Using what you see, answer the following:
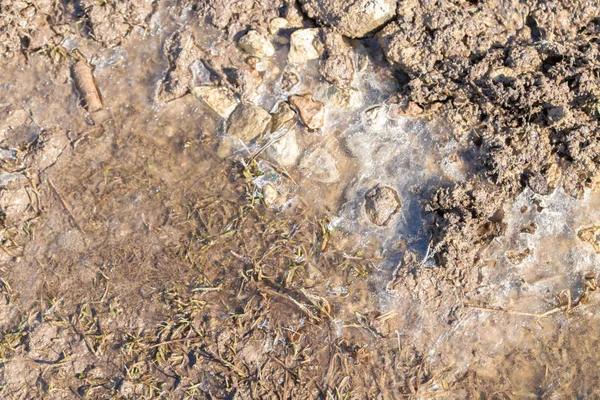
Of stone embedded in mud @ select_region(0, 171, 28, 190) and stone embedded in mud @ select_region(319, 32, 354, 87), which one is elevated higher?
stone embedded in mud @ select_region(319, 32, 354, 87)

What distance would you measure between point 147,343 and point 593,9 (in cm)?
383

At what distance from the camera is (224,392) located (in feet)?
11.6

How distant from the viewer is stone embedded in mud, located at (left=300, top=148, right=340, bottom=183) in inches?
148

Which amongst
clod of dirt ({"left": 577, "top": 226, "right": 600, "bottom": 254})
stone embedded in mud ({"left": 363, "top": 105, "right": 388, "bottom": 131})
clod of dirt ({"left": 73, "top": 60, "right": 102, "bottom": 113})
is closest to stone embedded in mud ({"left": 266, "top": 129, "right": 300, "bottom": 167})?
stone embedded in mud ({"left": 363, "top": 105, "right": 388, "bottom": 131})

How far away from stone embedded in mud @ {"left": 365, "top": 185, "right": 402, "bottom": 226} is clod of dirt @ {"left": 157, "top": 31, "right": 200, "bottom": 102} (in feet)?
5.35

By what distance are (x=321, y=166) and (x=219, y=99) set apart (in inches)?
36.2

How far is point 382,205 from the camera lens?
11.8ft

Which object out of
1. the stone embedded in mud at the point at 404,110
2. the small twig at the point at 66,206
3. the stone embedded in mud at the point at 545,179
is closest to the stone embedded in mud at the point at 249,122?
the stone embedded in mud at the point at 404,110

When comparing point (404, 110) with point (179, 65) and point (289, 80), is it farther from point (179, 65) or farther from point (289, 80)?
point (179, 65)

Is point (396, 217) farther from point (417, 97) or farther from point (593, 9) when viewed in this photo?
point (593, 9)

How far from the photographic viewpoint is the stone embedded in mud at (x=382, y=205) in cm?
360

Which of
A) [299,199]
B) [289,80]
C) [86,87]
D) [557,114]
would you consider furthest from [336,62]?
[86,87]

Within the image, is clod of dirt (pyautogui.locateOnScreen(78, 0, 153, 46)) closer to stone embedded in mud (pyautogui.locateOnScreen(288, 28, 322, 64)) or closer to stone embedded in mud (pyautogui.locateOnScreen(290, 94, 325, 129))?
stone embedded in mud (pyautogui.locateOnScreen(288, 28, 322, 64))

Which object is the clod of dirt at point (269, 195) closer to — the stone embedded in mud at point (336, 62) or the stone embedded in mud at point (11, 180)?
the stone embedded in mud at point (336, 62)
